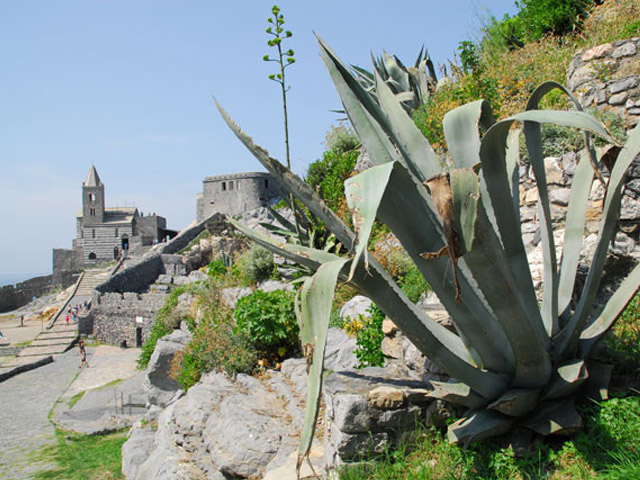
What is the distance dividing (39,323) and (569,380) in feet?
115

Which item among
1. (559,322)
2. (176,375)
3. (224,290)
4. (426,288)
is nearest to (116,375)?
(224,290)

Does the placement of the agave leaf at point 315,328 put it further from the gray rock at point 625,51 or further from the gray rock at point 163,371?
the gray rock at point 163,371

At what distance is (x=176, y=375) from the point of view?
8.59 meters

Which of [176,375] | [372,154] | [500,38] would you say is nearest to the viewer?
[372,154]

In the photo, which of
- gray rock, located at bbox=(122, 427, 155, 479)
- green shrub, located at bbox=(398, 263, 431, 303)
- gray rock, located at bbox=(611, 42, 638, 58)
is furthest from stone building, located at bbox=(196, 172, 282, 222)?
gray rock, located at bbox=(611, 42, 638, 58)

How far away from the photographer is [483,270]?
2043 millimetres

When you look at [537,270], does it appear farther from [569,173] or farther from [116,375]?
[116,375]

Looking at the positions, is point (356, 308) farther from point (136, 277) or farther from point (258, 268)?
point (136, 277)

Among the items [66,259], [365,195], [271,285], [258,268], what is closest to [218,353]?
[271,285]

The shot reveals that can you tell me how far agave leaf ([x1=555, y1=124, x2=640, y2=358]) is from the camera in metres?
2.43

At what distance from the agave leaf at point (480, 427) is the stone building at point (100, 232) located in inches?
1869

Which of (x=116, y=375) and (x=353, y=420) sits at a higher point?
(x=353, y=420)

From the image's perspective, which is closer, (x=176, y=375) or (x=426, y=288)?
(x=426, y=288)

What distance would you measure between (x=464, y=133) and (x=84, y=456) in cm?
1090
